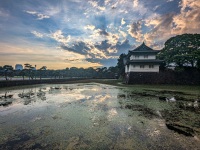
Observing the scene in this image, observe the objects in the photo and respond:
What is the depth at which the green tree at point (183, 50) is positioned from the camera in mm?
23362

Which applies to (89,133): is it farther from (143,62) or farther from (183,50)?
(183,50)

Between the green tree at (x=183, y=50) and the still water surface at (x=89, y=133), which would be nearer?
the still water surface at (x=89, y=133)

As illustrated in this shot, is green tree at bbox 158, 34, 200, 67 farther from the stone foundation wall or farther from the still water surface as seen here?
the still water surface

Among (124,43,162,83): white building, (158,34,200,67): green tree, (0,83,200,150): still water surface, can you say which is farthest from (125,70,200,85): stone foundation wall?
(0,83,200,150): still water surface

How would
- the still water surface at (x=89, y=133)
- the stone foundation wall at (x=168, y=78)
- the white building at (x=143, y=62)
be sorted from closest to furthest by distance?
the still water surface at (x=89, y=133), the stone foundation wall at (x=168, y=78), the white building at (x=143, y=62)

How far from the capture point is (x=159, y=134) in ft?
14.7

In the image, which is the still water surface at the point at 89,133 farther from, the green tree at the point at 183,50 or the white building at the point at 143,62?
the green tree at the point at 183,50

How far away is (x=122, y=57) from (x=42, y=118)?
1588 inches

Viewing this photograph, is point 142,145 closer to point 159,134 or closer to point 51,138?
point 159,134

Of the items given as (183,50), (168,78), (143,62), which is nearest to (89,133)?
→ (143,62)

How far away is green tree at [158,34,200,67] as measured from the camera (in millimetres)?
23362

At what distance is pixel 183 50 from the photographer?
2469 centimetres

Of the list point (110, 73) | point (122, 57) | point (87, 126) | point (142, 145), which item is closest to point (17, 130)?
point (87, 126)

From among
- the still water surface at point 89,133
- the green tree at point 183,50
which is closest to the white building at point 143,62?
the green tree at point 183,50
